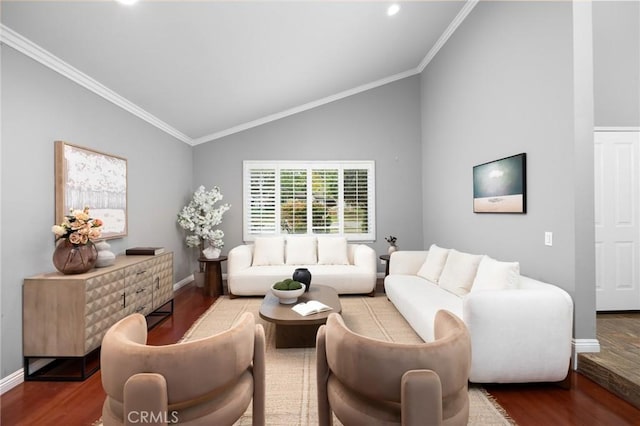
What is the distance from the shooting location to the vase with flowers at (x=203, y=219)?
16.4 ft

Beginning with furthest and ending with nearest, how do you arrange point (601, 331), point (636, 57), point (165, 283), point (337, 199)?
point (337, 199), point (165, 283), point (636, 57), point (601, 331)

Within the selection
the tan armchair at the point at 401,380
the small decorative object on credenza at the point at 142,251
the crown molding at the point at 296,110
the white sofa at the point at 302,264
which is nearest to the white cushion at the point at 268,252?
the white sofa at the point at 302,264

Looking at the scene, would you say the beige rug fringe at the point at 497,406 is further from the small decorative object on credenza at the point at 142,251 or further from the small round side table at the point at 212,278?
the small round side table at the point at 212,278

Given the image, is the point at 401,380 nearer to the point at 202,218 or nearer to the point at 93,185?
the point at 93,185

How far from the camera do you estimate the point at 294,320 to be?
8.35ft

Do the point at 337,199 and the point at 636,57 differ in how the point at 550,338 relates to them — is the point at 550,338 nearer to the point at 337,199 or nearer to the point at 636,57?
the point at 636,57

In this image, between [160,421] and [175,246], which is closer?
[160,421]

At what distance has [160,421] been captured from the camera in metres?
1.12

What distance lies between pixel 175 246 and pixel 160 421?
423 cm

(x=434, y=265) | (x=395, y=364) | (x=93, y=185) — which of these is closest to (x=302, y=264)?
(x=434, y=265)

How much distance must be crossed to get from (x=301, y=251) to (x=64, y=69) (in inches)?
141

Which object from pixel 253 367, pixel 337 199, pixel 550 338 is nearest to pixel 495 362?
pixel 550 338

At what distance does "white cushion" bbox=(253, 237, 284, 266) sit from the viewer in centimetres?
488

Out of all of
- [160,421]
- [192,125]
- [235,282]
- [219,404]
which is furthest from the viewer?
[192,125]
